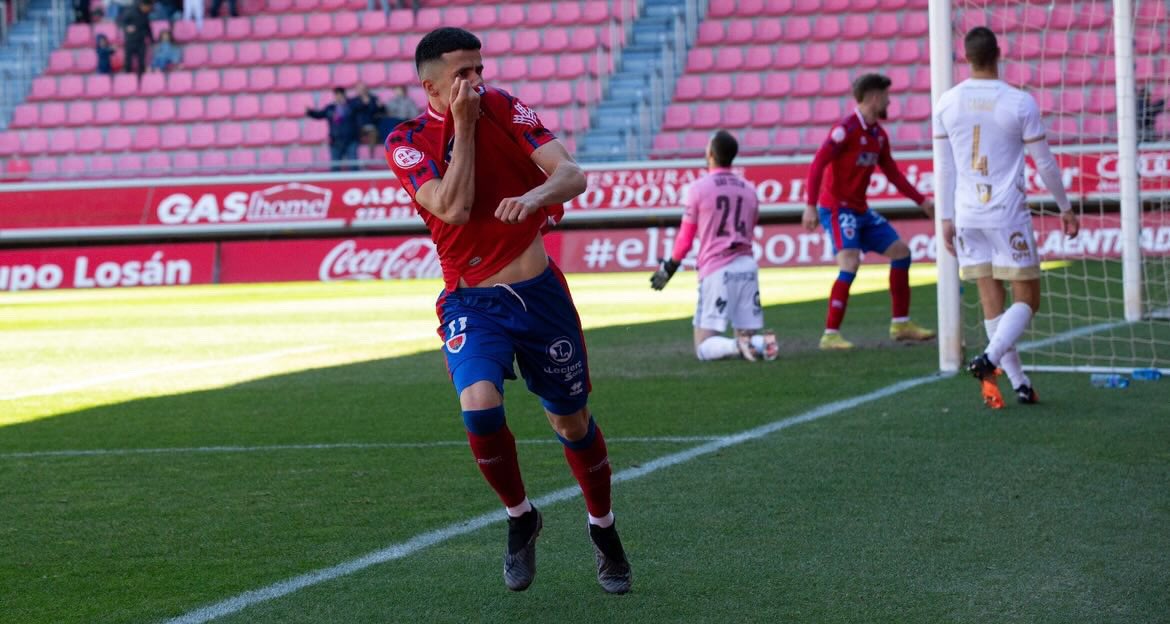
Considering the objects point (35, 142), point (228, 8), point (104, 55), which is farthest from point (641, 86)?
point (35, 142)

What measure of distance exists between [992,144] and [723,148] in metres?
3.43

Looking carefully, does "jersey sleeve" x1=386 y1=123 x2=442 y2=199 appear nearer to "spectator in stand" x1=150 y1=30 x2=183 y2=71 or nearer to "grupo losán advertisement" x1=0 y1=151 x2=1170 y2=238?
"grupo losán advertisement" x1=0 y1=151 x2=1170 y2=238

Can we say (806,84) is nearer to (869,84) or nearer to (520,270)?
(869,84)

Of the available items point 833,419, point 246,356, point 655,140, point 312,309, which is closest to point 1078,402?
point 833,419

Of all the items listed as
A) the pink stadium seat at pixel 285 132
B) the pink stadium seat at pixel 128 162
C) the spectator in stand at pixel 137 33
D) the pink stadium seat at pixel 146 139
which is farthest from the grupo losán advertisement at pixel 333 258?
the spectator in stand at pixel 137 33

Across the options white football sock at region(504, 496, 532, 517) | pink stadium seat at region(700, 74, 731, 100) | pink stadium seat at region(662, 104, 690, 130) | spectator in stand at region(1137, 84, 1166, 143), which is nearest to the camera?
white football sock at region(504, 496, 532, 517)

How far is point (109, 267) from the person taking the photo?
25.6 m

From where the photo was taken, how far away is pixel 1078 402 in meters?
8.83

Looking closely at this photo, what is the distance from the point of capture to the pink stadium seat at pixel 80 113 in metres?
29.6

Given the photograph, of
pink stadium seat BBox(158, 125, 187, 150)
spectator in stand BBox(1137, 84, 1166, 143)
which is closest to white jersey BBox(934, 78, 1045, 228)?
spectator in stand BBox(1137, 84, 1166, 143)

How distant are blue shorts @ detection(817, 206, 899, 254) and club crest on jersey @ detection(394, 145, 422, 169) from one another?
7.92 m

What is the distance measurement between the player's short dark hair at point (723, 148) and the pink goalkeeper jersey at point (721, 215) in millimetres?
76

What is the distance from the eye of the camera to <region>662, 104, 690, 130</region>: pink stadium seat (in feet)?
87.5

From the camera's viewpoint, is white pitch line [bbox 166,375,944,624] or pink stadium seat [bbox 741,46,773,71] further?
pink stadium seat [bbox 741,46,773,71]
